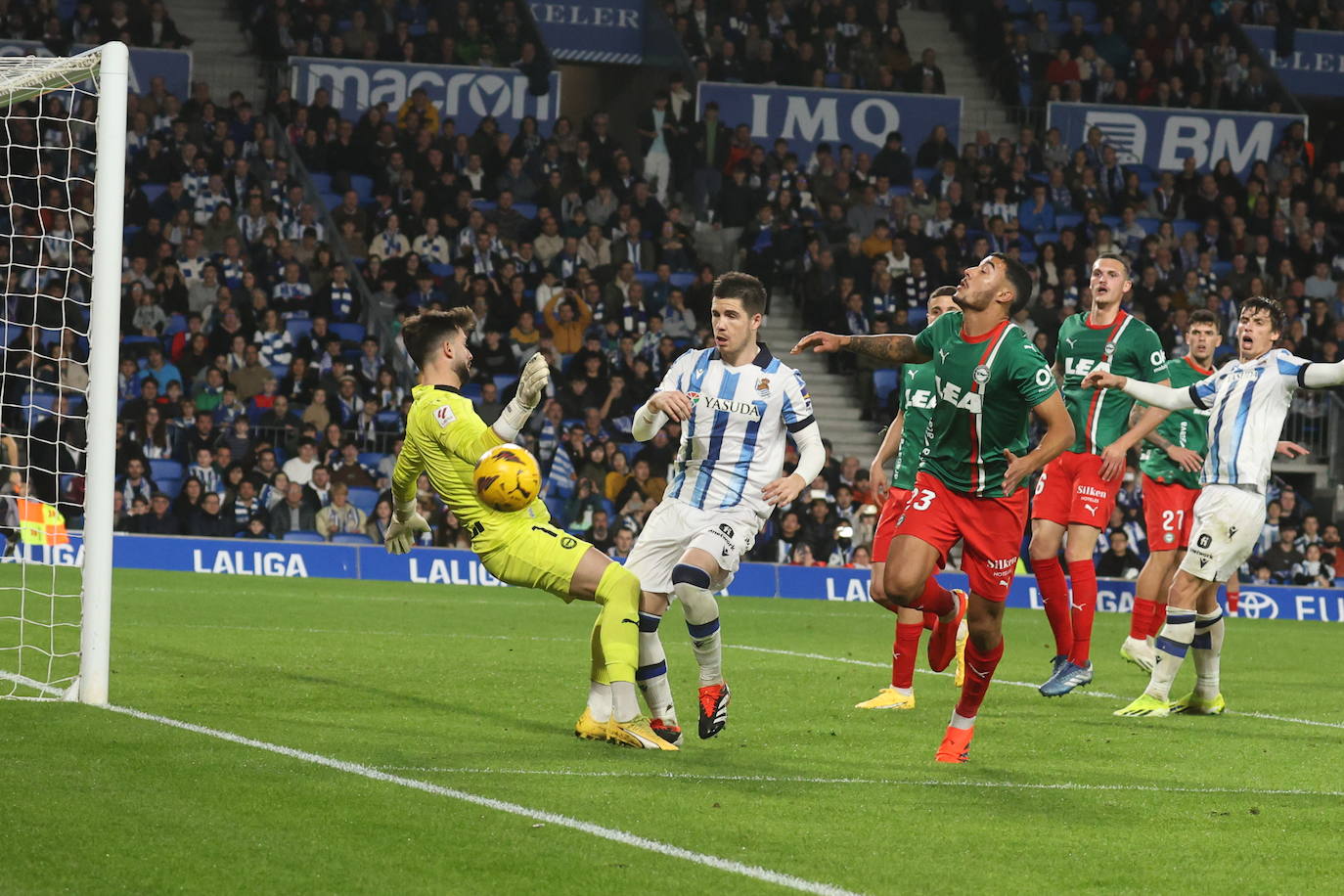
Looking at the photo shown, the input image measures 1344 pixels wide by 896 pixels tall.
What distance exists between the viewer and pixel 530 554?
8.08 m

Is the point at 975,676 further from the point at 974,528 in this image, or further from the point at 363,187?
the point at 363,187

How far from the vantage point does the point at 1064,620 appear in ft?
35.7

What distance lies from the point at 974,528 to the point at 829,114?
21.2 meters

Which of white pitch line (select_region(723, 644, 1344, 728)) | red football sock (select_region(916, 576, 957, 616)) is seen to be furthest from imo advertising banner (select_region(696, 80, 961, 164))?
red football sock (select_region(916, 576, 957, 616))

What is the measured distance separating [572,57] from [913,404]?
2011cm

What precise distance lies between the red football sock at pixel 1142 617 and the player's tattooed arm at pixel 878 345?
3694mm

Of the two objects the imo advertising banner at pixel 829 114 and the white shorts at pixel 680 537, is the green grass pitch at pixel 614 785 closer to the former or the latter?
the white shorts at pixel 680 537

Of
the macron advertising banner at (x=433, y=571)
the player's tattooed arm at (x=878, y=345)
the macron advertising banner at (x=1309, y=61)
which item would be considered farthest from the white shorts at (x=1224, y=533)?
the macron advertising banner at (x=1309, y=61)

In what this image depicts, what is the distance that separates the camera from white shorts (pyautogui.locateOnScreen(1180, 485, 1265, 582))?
1012cm

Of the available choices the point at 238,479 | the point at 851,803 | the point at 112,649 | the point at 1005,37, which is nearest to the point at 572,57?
the point at 1005,37

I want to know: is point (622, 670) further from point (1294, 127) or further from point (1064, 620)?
point (1294, 127)

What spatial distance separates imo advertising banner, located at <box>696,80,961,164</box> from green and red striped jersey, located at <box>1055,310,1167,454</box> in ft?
55.5

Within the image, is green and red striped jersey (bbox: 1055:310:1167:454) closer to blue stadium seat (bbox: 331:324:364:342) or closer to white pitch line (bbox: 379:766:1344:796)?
white pitch line (bbox: 379:766:1344:796)

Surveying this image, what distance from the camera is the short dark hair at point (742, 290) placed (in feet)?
27.8
